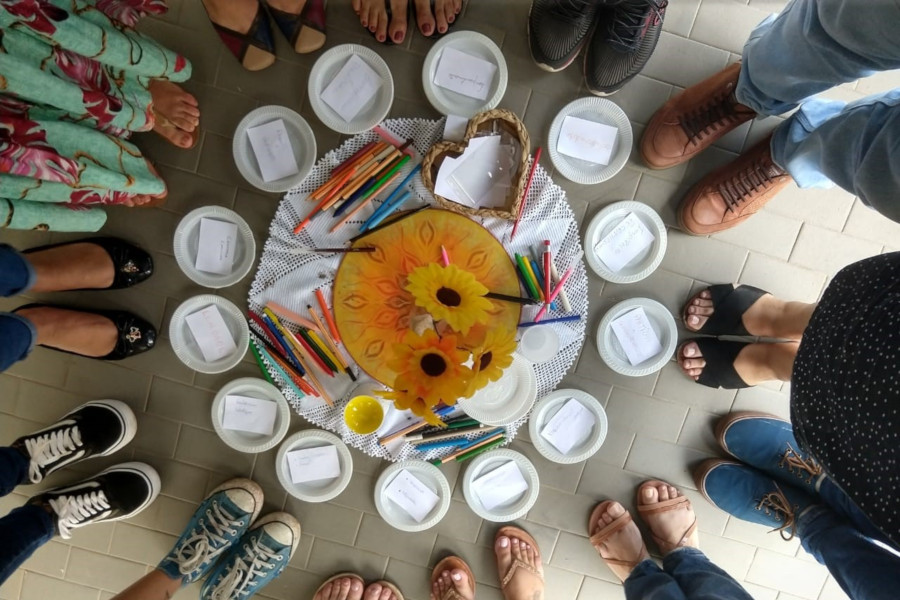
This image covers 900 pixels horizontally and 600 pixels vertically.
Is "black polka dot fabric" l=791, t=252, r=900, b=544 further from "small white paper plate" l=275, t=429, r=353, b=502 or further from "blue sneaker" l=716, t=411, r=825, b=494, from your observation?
"small white paper plate" l=275, t=429, r=353, b=502

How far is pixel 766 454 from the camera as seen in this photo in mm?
1597

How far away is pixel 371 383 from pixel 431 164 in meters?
0.62

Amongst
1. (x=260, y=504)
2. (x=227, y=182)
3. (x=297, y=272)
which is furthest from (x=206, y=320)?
(x=260, y=504)

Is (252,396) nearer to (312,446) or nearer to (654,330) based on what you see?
(312,446)

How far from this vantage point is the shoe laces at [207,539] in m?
1.54

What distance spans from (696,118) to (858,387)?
84 centimetres

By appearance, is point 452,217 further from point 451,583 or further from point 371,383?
point 451,583

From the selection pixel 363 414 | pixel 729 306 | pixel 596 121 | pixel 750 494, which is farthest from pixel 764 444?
pixel 363 414

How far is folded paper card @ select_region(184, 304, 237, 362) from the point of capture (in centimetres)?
151

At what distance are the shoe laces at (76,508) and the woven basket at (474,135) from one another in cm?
127

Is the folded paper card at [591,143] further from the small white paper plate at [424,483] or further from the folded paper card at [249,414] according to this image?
the folded paper card at [249,414]

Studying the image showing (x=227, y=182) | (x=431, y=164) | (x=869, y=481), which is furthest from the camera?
(x=227, y=182)

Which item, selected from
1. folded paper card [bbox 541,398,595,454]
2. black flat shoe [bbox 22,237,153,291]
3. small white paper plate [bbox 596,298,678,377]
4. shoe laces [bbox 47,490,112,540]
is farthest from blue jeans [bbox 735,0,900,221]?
shoe laces [bbox 47,490,112,540]

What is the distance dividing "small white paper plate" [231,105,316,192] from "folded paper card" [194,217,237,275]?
15 centimetres
